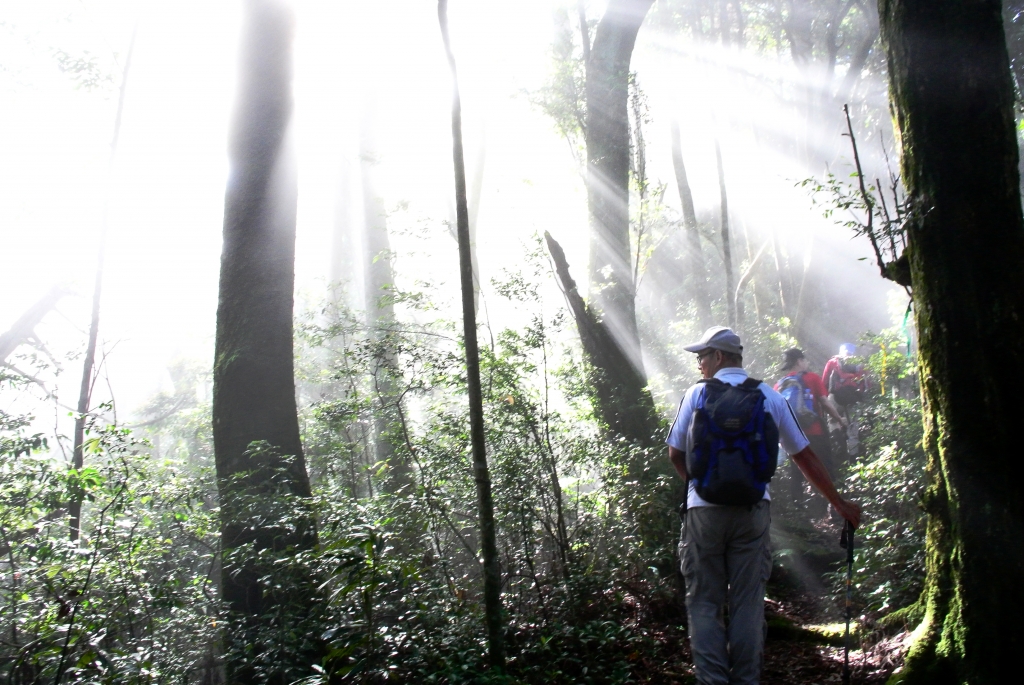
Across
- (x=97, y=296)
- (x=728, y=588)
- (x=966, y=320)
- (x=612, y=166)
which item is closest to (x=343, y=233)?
(x=97, y=296)

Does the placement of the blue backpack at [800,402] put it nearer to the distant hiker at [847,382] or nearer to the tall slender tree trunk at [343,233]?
the distant hiker at [847,382]

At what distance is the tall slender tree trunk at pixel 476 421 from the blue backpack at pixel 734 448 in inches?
50.1

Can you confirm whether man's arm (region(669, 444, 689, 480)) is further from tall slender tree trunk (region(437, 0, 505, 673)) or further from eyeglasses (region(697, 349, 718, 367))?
tall slender tree trunk (region(437, 0, 505, 673))

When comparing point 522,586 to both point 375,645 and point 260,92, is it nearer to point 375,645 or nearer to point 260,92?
point 375,645

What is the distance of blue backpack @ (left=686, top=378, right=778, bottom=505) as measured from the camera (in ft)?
12.7

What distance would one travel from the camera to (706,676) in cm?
389

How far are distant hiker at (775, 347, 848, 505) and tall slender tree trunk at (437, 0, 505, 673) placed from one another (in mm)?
A: 5872

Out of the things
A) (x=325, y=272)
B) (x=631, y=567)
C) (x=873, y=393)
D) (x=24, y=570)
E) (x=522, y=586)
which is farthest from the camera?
(x=325, y=272)

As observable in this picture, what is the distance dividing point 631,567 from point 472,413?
106 inches

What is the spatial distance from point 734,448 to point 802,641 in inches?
99.2

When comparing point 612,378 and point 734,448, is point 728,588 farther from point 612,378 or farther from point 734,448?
point 612,378

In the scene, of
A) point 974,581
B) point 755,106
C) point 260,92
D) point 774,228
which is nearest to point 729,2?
point 755,106

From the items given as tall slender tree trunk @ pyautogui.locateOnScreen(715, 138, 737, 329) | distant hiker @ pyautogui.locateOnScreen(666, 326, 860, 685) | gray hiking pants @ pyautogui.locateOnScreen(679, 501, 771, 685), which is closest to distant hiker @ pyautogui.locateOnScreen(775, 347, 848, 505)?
distant hiker @ pyautogui.locateOnScreen(666, 326, 860, 685)

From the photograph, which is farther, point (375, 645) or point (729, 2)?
point (729, 2)
